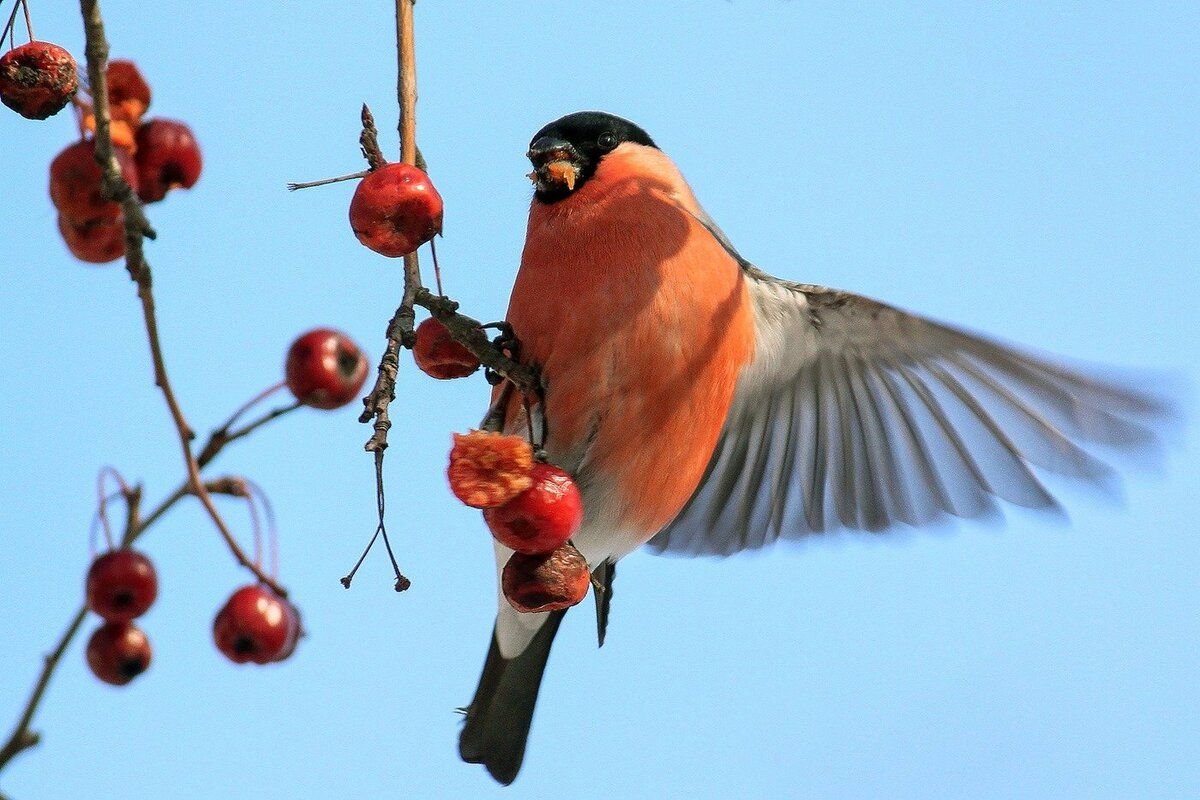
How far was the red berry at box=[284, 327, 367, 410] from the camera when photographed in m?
1.58

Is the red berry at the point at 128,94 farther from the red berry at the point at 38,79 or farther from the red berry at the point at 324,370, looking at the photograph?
the red berry at the point at 324,370

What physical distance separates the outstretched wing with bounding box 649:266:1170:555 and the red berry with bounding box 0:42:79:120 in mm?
1621

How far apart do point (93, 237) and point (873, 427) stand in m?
2.29

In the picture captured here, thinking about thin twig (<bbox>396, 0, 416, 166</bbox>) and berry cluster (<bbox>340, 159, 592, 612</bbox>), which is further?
berry cluster (<bbox>340, 159, 592, 612</bbox>)

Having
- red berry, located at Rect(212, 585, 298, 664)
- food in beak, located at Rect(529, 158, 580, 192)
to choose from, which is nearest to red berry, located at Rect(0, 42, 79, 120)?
red berry, located at Rect(212, 585, 298, 664)

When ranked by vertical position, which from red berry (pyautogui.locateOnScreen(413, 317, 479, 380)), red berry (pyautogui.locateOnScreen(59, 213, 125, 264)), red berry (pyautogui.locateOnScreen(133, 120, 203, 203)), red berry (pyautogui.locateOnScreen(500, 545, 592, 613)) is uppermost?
red berry (pyautogui.locateOnScreen(133, 120, 203, 203))

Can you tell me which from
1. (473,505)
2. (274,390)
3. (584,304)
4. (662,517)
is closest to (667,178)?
(584,304)

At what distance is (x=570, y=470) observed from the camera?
265 centimetres

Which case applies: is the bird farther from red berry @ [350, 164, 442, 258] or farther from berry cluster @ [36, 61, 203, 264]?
berry cluster @ [36, 61, 203, 264]

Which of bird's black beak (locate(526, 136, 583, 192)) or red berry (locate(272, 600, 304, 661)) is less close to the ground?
bird's black beak (locate(526, 136, 583, 192))

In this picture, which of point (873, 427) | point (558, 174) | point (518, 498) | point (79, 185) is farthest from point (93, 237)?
A: point (873, 427)

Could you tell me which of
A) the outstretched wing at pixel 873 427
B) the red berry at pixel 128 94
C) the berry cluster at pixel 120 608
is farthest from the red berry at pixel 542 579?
the outstretched wing at pixel 873 427

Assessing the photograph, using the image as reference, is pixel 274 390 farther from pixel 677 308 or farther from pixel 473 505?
pixel 677 308

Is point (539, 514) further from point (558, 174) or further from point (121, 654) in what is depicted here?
point (558, 174)
